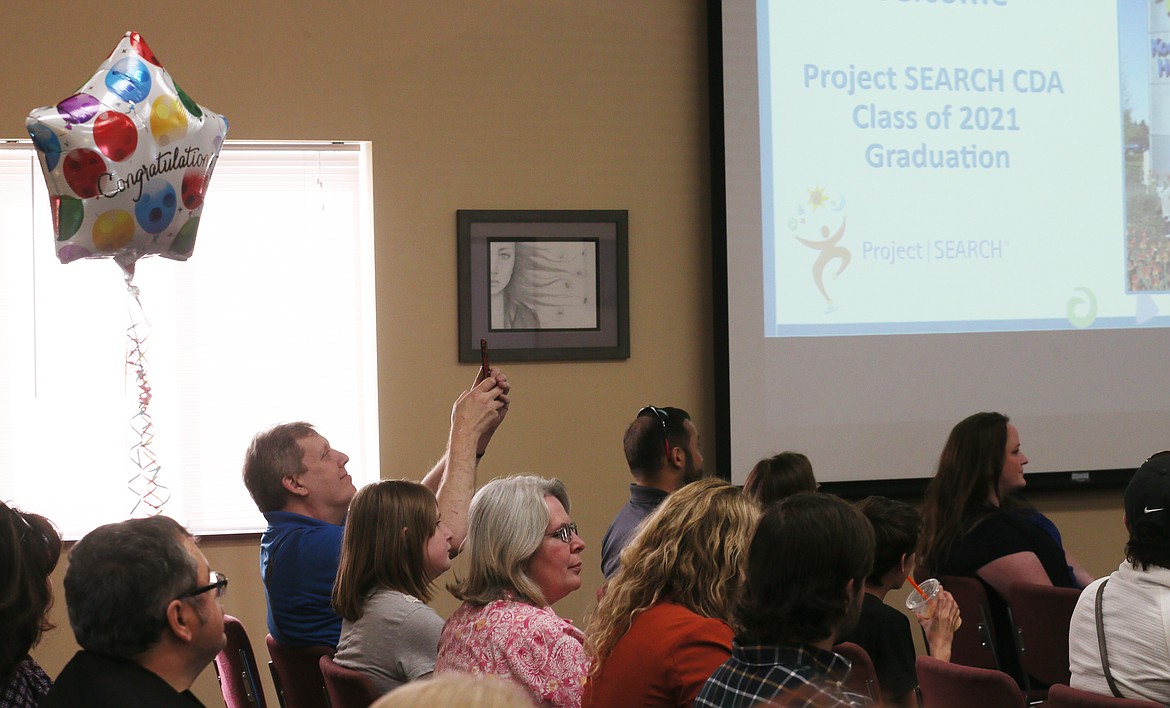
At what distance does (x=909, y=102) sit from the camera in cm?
499

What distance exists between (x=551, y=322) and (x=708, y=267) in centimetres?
71

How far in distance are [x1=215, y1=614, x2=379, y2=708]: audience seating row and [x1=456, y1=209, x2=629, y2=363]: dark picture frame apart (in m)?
1.81

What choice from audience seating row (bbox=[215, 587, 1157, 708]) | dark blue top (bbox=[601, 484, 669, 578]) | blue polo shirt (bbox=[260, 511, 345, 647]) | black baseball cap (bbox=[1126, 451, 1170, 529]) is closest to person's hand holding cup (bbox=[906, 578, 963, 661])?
audience seating row (bbox=[215, 587, 1157, 708])

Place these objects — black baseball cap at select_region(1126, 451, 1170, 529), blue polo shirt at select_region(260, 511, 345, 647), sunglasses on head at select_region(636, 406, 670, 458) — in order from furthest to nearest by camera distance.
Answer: sunglasses on head at select_region(636, 406, 670, 458) < blue polo shirt at select_region(260, 511, 345, 647) < black baseball cap at select_region(1126, 451, 1170, 529)

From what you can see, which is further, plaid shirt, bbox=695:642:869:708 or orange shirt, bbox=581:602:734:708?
orange shirt, bbox=581:602:734:708

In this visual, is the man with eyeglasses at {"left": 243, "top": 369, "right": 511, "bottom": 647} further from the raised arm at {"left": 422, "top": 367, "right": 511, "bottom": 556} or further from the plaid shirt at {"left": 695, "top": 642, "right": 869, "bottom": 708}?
the plaid shirt at {"left": 695, "top": 642, "right": 869, "bottom": 708}

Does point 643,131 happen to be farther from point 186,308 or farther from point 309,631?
point 309,631

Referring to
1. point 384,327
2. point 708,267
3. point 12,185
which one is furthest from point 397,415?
point 12,185

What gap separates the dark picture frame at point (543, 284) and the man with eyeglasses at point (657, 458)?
93 cm

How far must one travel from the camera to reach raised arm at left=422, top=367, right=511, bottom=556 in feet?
10.4

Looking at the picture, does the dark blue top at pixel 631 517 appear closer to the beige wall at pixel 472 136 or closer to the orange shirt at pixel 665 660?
the beige wall at pixel 472 136

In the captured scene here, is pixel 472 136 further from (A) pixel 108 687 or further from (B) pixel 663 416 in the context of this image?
(A) pixel 108 687

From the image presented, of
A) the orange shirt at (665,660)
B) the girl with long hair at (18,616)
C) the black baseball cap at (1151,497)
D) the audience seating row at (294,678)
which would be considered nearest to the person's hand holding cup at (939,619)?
the black baseball cap at (1151,497)

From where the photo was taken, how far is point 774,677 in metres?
1.83
